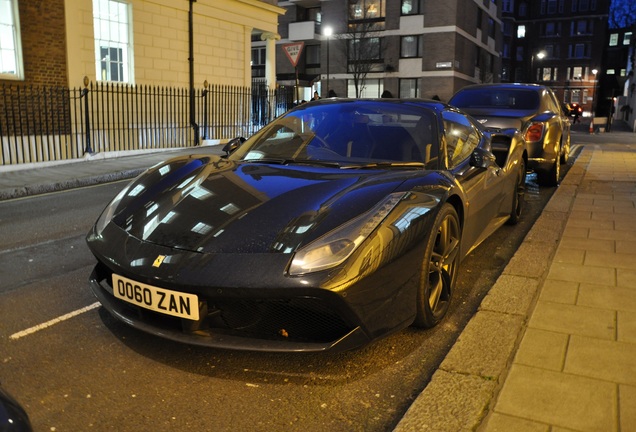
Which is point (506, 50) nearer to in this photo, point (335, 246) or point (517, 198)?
point (517, 198)

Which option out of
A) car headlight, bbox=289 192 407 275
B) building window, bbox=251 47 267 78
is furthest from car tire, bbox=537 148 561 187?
building window, bbox=251 47 267 78

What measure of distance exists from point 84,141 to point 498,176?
1135 cm

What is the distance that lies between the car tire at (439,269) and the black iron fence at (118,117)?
34.8ft

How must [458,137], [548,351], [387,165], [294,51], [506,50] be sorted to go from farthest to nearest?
1. [506,50]
2. [294,51]
3. [458,137]
4. [387,165]
5. [548,351]

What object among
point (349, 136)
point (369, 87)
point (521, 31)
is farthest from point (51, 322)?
point (521, 31)

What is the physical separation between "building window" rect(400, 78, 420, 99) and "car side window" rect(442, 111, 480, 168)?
39.8 meters

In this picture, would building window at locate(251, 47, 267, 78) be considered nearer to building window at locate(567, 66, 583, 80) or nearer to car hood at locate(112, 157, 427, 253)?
car hood at locate(112, 157, 427, 253)

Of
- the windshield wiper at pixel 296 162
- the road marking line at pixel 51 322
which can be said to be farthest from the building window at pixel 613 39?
the road marking line at pixel 51 322

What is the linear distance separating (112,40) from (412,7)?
32.4 metres

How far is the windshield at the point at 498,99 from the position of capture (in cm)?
933

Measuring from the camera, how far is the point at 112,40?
15.5 meters

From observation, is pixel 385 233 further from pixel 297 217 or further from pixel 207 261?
pixel 207 261

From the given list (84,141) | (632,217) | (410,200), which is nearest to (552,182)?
(632,217)

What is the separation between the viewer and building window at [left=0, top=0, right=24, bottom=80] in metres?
12.6
